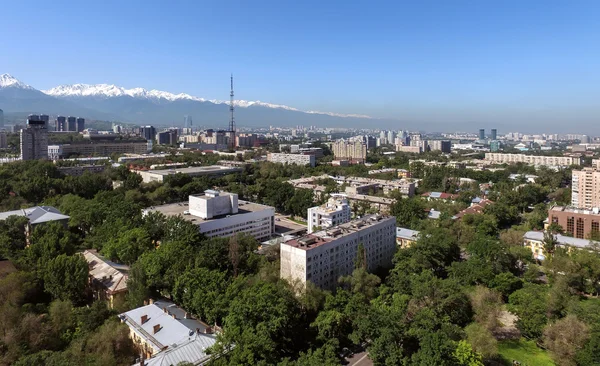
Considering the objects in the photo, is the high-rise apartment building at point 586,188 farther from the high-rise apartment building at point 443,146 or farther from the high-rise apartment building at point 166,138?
the high-rise apartment building at point 166,138

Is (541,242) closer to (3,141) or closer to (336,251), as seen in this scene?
(336,251)

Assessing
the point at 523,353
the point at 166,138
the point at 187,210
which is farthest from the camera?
the point at 166,138

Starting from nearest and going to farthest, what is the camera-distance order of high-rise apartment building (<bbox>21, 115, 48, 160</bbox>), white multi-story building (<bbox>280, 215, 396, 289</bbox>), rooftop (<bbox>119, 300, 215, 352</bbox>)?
rooftop (<bbox>119, 300, 215, 352</bbox>), white multi-story building (<bbox>280, 215, 396, 289</bbox>), high-rise apartment building (<bbox>21, 115, 48, 160</bbox>)

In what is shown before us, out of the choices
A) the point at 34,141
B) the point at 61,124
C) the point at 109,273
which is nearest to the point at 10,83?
the point at 61,124

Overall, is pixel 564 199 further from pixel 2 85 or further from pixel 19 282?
pixel 2 85

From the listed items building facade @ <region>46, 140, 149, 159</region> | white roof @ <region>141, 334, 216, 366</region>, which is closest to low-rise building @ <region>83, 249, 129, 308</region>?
white roof @ <region>141, 334, 216, 366</region>

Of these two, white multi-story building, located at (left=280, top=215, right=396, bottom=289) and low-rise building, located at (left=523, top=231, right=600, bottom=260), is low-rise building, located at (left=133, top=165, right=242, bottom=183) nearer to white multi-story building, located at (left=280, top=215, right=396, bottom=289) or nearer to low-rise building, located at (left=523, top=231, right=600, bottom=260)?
white multi-story building, located at (left=280, top=215, right=396, bottom=289)
